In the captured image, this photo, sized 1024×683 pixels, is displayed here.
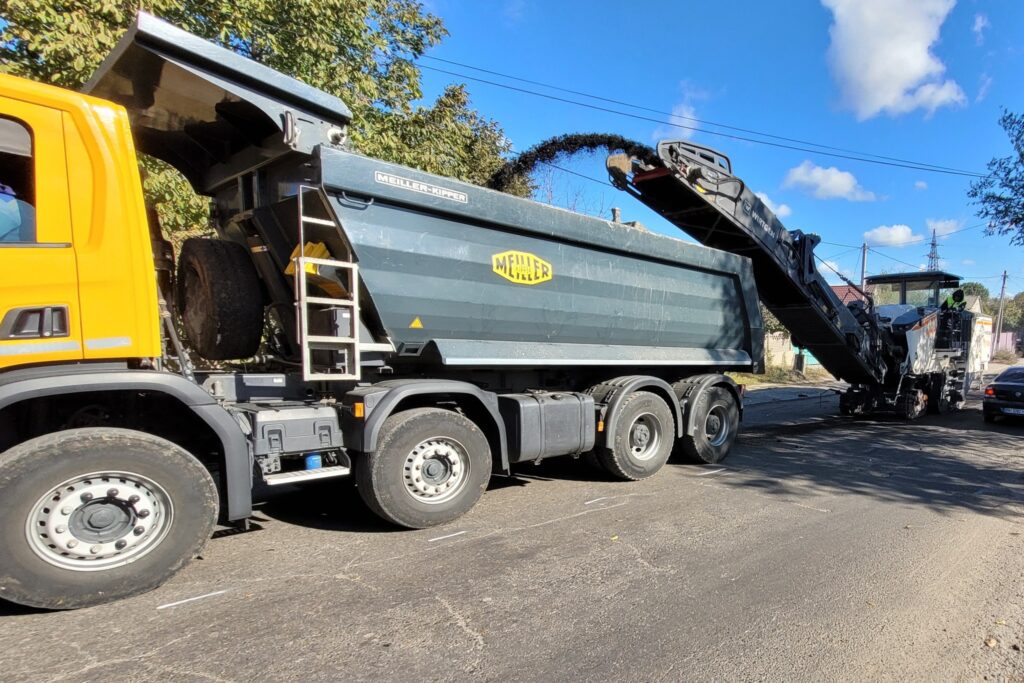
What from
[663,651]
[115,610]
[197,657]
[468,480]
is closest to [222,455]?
[115,610]

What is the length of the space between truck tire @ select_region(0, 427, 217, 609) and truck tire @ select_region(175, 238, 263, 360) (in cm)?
129

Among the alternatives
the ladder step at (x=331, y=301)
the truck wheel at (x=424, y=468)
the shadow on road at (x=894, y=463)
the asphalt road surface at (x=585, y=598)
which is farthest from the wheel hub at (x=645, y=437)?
the ladder step at (x=331, y=301)

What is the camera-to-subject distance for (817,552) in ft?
14.1

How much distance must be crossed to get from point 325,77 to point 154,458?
6384mm

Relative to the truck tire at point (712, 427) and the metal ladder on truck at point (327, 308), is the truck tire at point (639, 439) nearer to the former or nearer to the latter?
the truck tire at point (712, 427)

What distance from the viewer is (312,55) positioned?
26.0 ft

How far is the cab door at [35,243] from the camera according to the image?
3.05 metres

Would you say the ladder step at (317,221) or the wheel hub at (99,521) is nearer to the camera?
the wheel hub at (99,521)

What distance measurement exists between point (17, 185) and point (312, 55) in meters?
Result: 5.56

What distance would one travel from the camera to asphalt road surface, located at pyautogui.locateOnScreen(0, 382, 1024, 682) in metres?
2.81

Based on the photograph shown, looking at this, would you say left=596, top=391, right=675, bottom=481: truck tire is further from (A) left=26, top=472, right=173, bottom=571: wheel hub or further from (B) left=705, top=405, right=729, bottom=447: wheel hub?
(A) left=26, top=472, right=173, bottom=571: wheel hub

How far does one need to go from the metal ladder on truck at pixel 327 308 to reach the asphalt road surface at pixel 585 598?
4.30ft

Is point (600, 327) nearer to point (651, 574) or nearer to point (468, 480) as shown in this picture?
point (468, 480)

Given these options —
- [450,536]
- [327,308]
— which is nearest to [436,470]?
[450,536]
